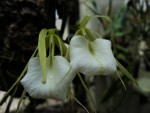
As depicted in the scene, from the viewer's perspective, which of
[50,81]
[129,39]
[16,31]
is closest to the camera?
[50,81]

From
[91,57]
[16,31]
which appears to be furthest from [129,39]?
[91,57]

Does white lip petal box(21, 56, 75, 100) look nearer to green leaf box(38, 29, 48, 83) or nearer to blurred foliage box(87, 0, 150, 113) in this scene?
green leaf box(38, 29, 48, 83)

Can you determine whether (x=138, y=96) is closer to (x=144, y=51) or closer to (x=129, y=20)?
(x=144, y=51)

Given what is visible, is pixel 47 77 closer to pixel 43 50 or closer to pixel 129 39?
pixel 43 50

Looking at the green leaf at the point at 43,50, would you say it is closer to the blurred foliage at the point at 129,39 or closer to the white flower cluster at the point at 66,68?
the white flower cluster at the point at 66,68

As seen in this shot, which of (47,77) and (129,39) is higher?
(47,77)
